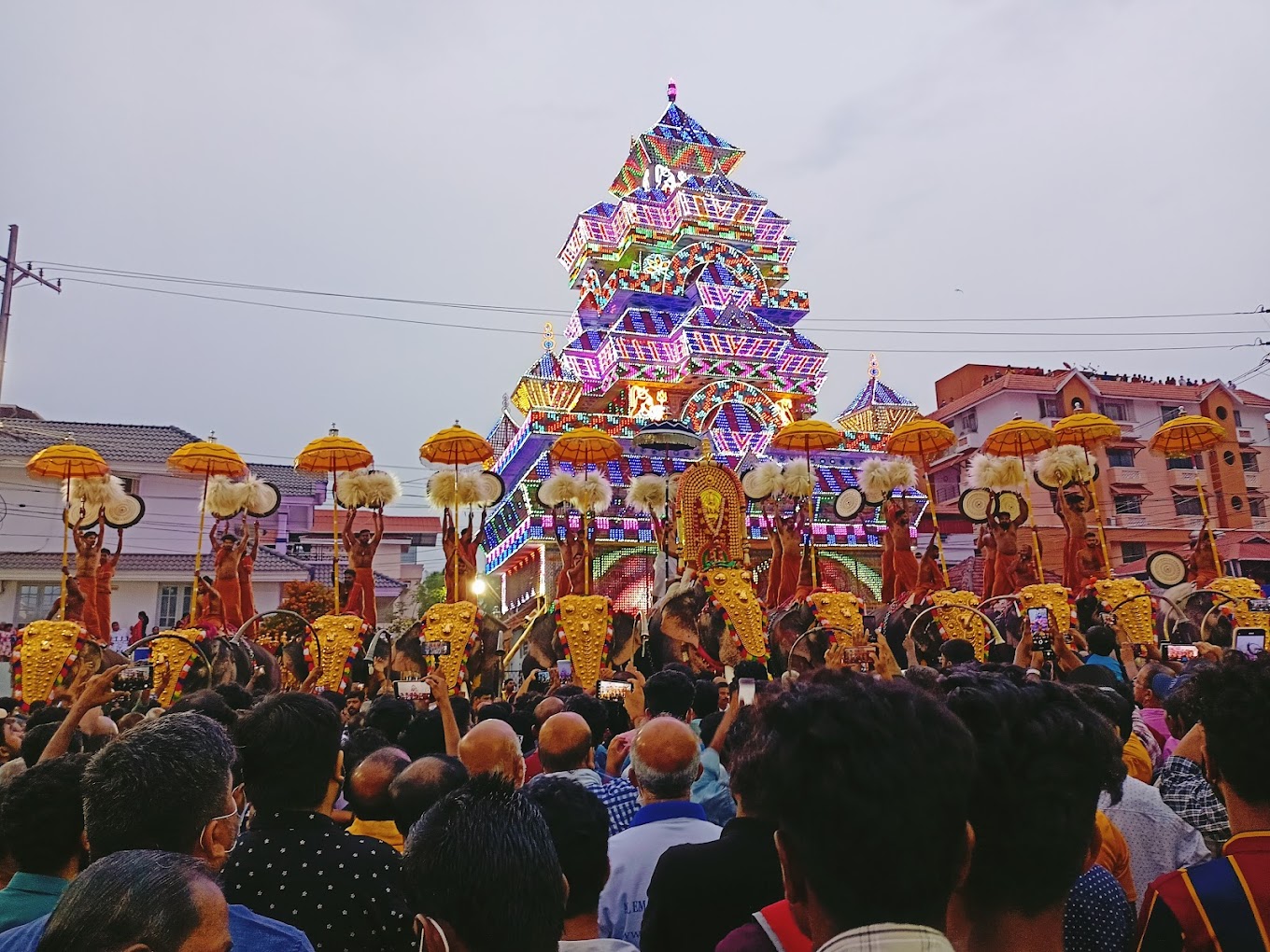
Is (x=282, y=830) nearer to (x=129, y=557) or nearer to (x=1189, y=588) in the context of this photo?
(x=1189, y=588)

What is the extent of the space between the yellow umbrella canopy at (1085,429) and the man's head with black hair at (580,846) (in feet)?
53.6

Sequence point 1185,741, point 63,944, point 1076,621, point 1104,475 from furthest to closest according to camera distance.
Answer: point 1104,475 < point 1076,621 < point 1185,741 < point 63,944

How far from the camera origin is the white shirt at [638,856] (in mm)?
3215

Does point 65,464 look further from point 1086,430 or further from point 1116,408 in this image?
point 1116,408

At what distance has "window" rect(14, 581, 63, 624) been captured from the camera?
25.0m

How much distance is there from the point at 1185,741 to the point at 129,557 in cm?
2844

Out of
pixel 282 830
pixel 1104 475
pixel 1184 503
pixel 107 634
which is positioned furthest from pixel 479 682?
pixel 1184 503

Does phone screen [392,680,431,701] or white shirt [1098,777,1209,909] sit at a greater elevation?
phone screen [392,680,431,701]

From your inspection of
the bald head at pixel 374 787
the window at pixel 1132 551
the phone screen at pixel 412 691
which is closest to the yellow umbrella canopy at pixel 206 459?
the phone screen at pixel 412 691

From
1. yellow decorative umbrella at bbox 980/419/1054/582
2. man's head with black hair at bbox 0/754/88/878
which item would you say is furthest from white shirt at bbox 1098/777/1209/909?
yellow decorative umbrella at bbox 980/419/1054/582

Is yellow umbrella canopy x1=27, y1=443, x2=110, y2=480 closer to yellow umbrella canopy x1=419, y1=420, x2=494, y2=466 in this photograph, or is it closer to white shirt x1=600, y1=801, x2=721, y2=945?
yellow umbrella canopy x1=419, y1=420, x2=494, y2=466

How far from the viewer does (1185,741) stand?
3.61 metres

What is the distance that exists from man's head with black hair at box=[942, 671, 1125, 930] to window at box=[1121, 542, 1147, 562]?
3558 centimetres

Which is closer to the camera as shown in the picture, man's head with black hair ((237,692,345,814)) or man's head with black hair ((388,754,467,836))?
man's head with black hair ((237,692,345,814))
